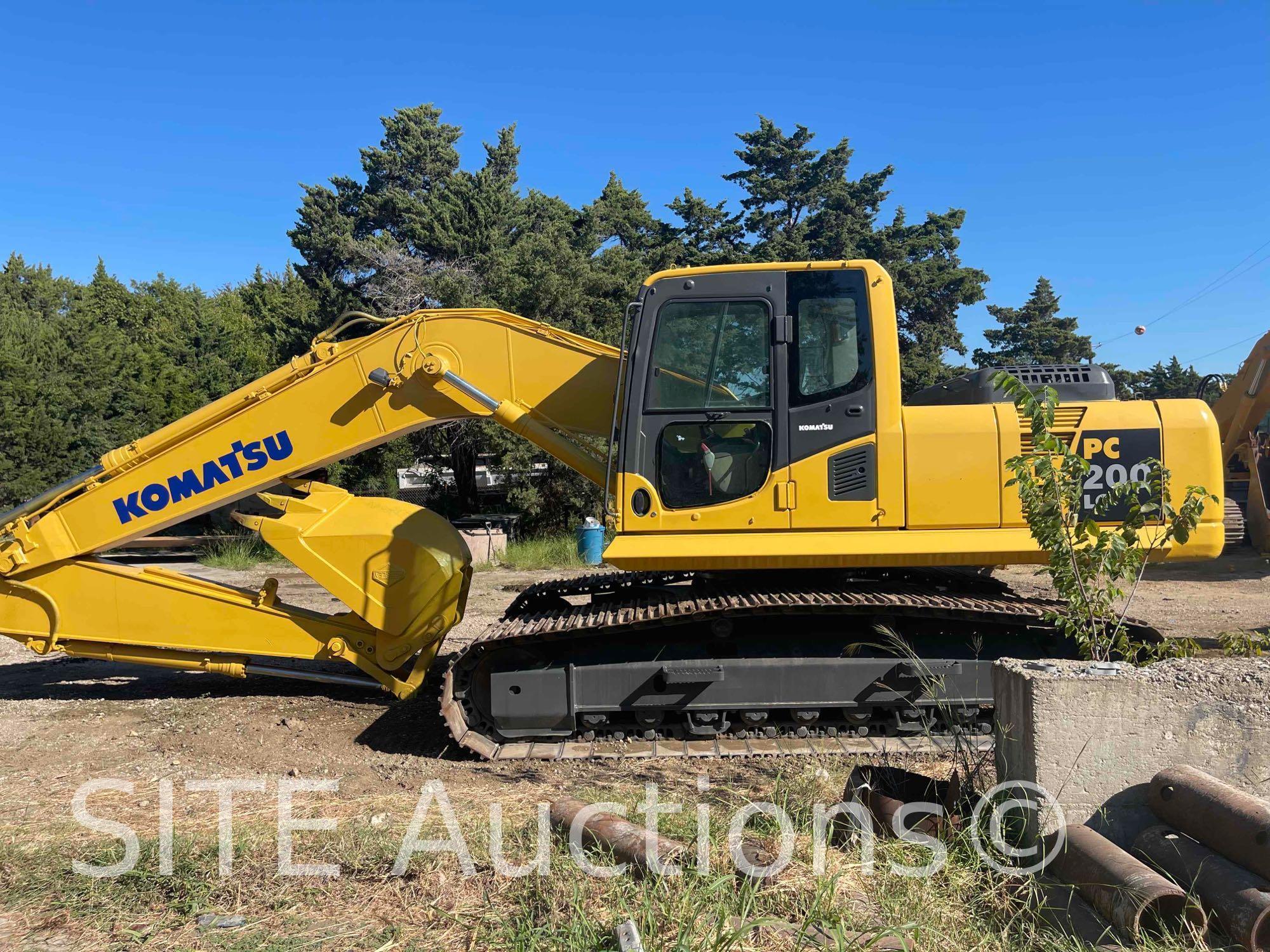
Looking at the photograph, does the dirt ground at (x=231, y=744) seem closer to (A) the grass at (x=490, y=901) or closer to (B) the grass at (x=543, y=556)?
(A) the grass at (x=490, y=901)

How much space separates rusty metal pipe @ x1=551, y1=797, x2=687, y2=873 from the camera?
3273 mm

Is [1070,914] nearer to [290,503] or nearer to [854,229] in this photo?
[290,503]

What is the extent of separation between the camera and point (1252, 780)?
349 cm

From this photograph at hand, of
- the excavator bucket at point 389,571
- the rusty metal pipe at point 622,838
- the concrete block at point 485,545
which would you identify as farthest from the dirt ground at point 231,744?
the concrete block at point 485,545

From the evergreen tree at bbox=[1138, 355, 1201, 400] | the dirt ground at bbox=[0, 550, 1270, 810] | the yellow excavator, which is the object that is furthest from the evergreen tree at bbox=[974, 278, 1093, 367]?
the dirt ground at bbox=[0, 550, 1270, 810]

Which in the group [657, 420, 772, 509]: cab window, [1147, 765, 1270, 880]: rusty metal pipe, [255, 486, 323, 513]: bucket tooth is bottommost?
[1147, 765, 1270, 880]: rusty metal pipe

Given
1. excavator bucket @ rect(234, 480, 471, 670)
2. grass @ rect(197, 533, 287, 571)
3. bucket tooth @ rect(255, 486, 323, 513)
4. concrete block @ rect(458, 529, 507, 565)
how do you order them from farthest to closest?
grass @ rect(197, 533, 287, 571)
concrete block @ rect(458, 529, 507, 565)
bucket tooth @ rect(255, 486, 323, 513)
excavator bucket @ rect(234, 480, 471, 670)

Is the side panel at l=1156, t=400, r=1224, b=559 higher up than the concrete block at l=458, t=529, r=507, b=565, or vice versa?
the side panel at l=1156, t=400, r=1224, b=559

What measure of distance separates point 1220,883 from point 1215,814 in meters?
0.28

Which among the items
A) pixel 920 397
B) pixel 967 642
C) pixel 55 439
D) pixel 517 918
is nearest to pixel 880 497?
pixel 967 642

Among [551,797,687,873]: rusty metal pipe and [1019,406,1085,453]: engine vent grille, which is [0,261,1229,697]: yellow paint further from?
[551,797,687,873]: rusty metal pipe

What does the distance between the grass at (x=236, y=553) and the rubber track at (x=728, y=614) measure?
1267 centimetres

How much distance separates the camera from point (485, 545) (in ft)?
55.5

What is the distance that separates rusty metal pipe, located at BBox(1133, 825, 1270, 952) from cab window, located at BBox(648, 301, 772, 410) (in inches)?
113
